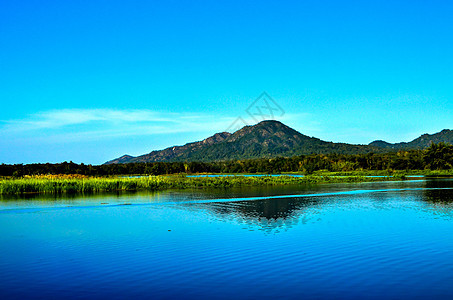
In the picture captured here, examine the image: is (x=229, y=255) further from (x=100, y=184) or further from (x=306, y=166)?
(x=306, y=166)

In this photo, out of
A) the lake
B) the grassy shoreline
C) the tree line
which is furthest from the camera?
the tree line

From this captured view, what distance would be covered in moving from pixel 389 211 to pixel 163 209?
13.8 m

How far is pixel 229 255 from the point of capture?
13.1m

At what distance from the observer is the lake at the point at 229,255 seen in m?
9.70

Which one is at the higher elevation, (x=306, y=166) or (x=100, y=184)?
(x=306, y=166)

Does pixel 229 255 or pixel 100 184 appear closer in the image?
pixel 229 255

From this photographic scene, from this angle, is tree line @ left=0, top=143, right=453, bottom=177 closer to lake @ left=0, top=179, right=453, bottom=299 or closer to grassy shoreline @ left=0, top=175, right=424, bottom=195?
Answer: grassy shoreline @ left=0, top=175, right=424, bottom=195

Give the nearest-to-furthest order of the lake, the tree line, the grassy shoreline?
1. the lake
2. the grassy shoreline
3. the tree line

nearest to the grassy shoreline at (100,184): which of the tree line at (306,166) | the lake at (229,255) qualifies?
the lake at (229,255)

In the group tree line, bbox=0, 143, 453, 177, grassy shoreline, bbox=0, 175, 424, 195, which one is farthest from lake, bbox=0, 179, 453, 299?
tree line, bbox=0, 143, 453, 177

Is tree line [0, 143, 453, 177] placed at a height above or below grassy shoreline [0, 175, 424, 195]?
above

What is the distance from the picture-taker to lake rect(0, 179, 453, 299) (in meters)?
9.70

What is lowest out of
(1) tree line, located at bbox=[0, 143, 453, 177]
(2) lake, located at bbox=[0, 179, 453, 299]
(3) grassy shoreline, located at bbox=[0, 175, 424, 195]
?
(2) lake, located at bbox=[0, 179, 453, 299]

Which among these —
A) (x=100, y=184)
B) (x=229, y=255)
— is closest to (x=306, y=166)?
(x=100, y=184)
